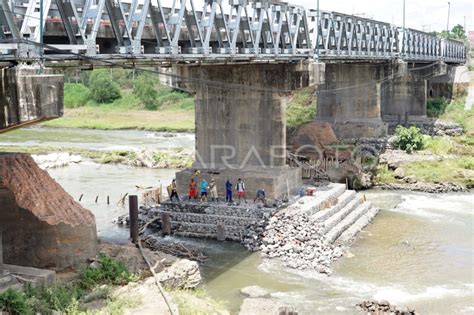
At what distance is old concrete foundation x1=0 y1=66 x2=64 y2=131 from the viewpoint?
14.6m

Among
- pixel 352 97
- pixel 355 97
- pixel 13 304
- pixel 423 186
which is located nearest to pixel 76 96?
pixel 352 97

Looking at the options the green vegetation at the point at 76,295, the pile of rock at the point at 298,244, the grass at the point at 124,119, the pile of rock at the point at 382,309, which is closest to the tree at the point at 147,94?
the grass at the point at 124,119

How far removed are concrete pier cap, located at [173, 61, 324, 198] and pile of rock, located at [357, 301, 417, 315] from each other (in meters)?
10.3

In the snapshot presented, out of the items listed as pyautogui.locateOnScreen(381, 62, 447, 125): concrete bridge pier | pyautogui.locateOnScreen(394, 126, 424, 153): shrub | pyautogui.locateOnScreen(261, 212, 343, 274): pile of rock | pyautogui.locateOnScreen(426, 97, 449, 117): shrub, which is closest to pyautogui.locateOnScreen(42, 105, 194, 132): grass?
pyautogui.locateOnScreen(381, 62, 447, 125): concrete bridge pier

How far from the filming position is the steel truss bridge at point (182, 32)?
15250mm

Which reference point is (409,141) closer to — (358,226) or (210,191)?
(358,226)

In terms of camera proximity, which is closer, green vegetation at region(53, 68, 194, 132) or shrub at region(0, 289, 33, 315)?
shrub at region(0, 289, 33, 315)

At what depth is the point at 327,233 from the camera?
26.7 m

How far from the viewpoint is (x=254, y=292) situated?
20609 millimetres

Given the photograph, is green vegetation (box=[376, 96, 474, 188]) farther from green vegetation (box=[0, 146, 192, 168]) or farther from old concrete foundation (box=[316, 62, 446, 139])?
green vegetation (box=[0, 146, 192, 168])

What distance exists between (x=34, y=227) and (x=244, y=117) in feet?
47.6

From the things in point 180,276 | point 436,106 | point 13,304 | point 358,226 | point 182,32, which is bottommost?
point 358,226

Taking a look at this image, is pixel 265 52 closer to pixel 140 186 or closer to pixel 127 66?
pixel 127 66

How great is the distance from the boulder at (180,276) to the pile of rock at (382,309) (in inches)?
189
